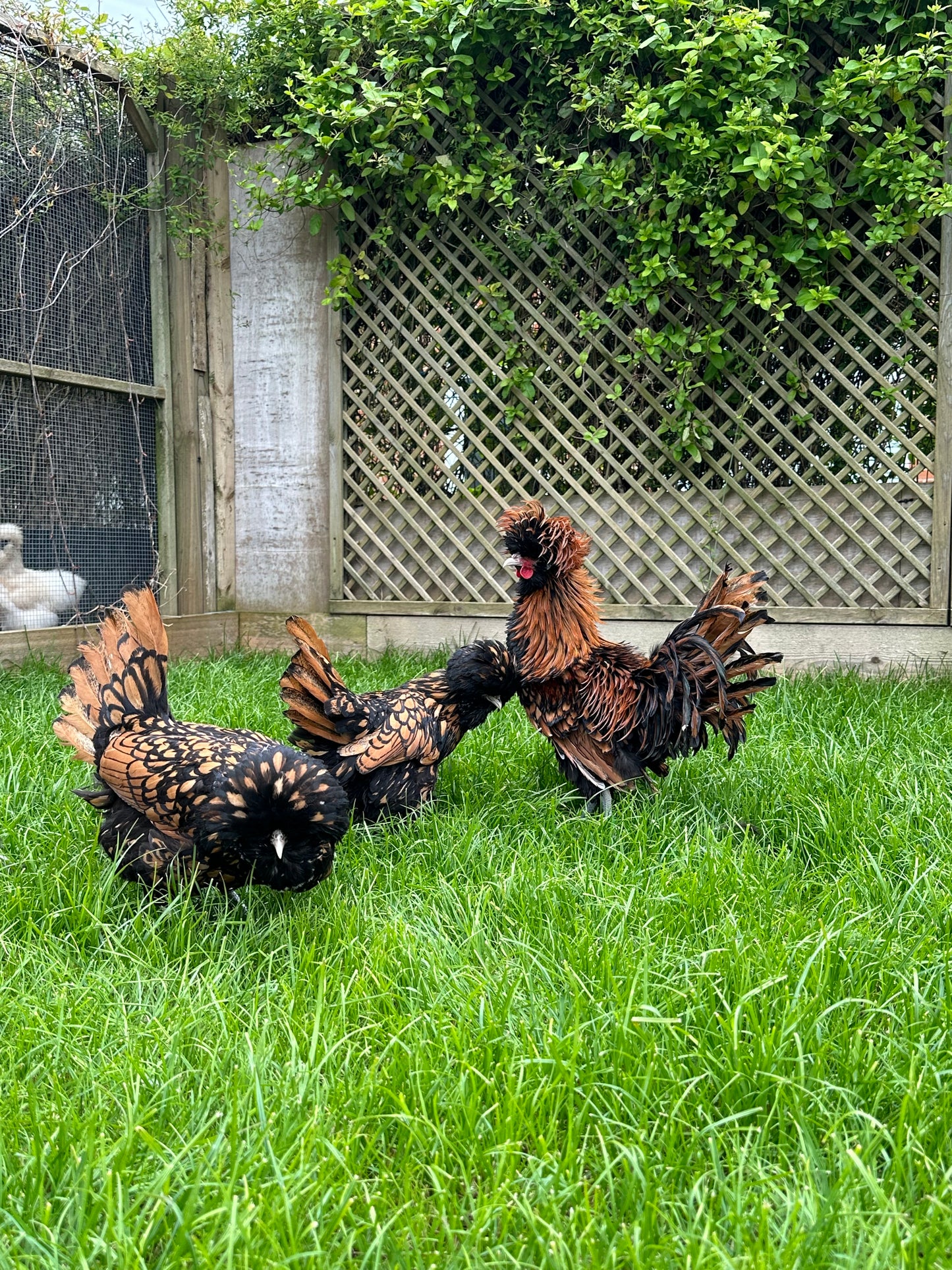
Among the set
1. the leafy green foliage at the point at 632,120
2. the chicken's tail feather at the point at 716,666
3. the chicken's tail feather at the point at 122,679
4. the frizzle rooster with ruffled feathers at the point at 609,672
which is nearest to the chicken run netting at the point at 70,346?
the leafy green foliage at the point at 632,120

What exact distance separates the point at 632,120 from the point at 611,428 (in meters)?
1.42

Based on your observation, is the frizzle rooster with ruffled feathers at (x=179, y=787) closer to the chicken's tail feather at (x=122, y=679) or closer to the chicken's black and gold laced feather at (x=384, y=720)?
the chicken's tail feather at (x=122, y=679)

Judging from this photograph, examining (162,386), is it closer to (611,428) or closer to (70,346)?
(70,346)

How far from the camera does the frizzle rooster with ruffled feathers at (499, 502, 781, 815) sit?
2514 millimetres

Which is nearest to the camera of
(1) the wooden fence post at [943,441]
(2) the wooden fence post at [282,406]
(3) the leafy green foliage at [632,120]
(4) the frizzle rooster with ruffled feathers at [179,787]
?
(4) the frizzle rooster with ruffled feathers at [179,787]

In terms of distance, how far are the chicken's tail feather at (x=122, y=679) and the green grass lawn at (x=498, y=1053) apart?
0.30 meters

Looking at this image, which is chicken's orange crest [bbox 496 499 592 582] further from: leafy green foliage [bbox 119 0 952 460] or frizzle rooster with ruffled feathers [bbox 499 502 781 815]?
leafy green foliage [bbox 119 0 952 460]

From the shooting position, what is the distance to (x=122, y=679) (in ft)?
7.13

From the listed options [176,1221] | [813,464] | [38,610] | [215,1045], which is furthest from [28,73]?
[176,1221]

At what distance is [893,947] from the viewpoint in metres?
1.64

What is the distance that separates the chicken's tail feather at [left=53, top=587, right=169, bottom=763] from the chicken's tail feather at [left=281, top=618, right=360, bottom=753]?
36 cm

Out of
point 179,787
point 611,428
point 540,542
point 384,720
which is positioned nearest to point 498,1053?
point 179,787

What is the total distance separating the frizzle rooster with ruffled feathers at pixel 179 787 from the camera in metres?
1.78

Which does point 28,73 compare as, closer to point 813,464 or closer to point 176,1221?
point 813,464
